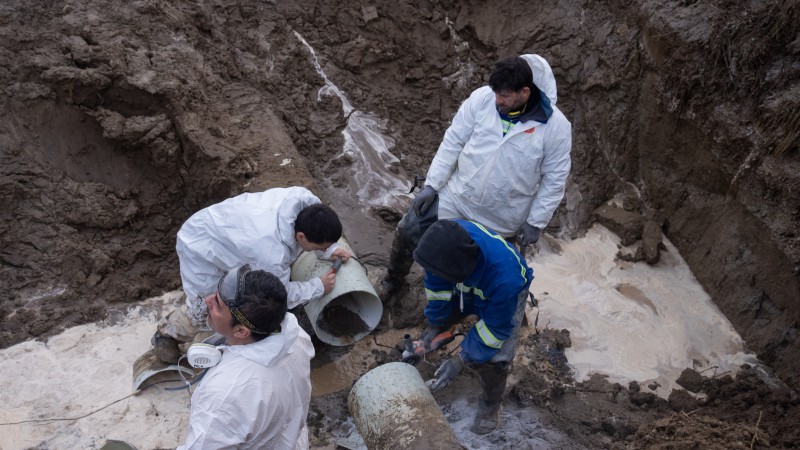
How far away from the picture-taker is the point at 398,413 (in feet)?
11.9

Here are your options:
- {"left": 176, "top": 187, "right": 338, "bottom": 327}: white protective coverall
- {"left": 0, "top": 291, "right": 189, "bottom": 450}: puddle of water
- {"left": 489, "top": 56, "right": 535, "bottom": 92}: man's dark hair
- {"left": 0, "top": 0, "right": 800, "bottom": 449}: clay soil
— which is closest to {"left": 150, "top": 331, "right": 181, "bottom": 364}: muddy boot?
{"left": 0, "top": 291, "right": 189, "bottom": 450}: puddle of water

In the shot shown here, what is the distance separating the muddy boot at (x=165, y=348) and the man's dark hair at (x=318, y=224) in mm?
1417

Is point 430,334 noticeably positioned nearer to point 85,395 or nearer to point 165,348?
point 165,348

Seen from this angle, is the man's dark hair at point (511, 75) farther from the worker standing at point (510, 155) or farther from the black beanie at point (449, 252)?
the black beanie at point (449, 252)

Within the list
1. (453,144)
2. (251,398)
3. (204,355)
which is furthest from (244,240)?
(453,144)

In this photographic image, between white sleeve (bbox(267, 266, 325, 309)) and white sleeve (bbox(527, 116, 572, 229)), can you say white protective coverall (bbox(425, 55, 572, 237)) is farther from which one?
white sleeve (bbox(267, 266, 325, 309))

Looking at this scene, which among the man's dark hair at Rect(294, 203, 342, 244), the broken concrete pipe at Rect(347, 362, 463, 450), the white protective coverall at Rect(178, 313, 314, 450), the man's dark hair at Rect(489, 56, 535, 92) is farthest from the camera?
the man's dark hair at Rect(489, 56, 535, 92)

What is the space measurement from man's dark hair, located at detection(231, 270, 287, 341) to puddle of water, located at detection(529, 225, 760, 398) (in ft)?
10.0

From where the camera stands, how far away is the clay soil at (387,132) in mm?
4801

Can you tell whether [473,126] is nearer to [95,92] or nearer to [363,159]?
[363,159]

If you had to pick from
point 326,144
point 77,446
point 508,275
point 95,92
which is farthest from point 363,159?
point 77,446

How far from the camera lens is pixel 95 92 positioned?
5.34m

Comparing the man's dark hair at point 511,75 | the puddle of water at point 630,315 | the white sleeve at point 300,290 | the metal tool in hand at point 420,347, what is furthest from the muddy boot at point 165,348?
the puddle of water at point 630,315

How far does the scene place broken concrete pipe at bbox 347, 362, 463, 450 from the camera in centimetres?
352
